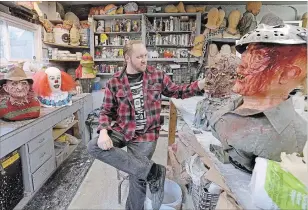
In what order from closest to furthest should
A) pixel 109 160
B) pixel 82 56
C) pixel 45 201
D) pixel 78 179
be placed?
pixel 109 160, pixel 45 201, pixel 78 179, pixel 82 56

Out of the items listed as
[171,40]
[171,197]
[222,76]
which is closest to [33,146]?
[171,197]

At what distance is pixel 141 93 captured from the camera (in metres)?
1.50

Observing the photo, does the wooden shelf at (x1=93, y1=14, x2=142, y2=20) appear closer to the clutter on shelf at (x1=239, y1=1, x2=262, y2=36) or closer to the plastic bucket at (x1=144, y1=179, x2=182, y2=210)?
the clutter on shelf at (x1=239, y1=1, x2=262, y2=36)

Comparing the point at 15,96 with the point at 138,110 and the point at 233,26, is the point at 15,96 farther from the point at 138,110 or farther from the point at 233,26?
the point at 233,26

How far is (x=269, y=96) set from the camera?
2.51ft

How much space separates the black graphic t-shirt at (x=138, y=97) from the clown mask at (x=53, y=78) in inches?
45.2

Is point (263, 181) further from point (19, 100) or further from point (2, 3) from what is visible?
point (2, 3)

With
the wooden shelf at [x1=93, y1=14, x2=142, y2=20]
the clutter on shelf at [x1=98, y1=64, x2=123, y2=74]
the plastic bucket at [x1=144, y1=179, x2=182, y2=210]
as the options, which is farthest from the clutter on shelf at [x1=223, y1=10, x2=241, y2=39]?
the plastic bucket at [x1=144, y1=179, x2=182, y2=210]

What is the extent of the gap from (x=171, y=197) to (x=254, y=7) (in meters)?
3.55

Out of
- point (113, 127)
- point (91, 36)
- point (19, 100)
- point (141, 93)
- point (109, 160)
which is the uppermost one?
point (91, 36)

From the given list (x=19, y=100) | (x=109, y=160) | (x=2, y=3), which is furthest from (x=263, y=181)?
(x=2, y=3)

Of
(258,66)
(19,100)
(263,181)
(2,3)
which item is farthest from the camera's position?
(2,3)

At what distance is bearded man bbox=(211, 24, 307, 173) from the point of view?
2.21ft

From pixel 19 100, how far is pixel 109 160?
3.42ft
